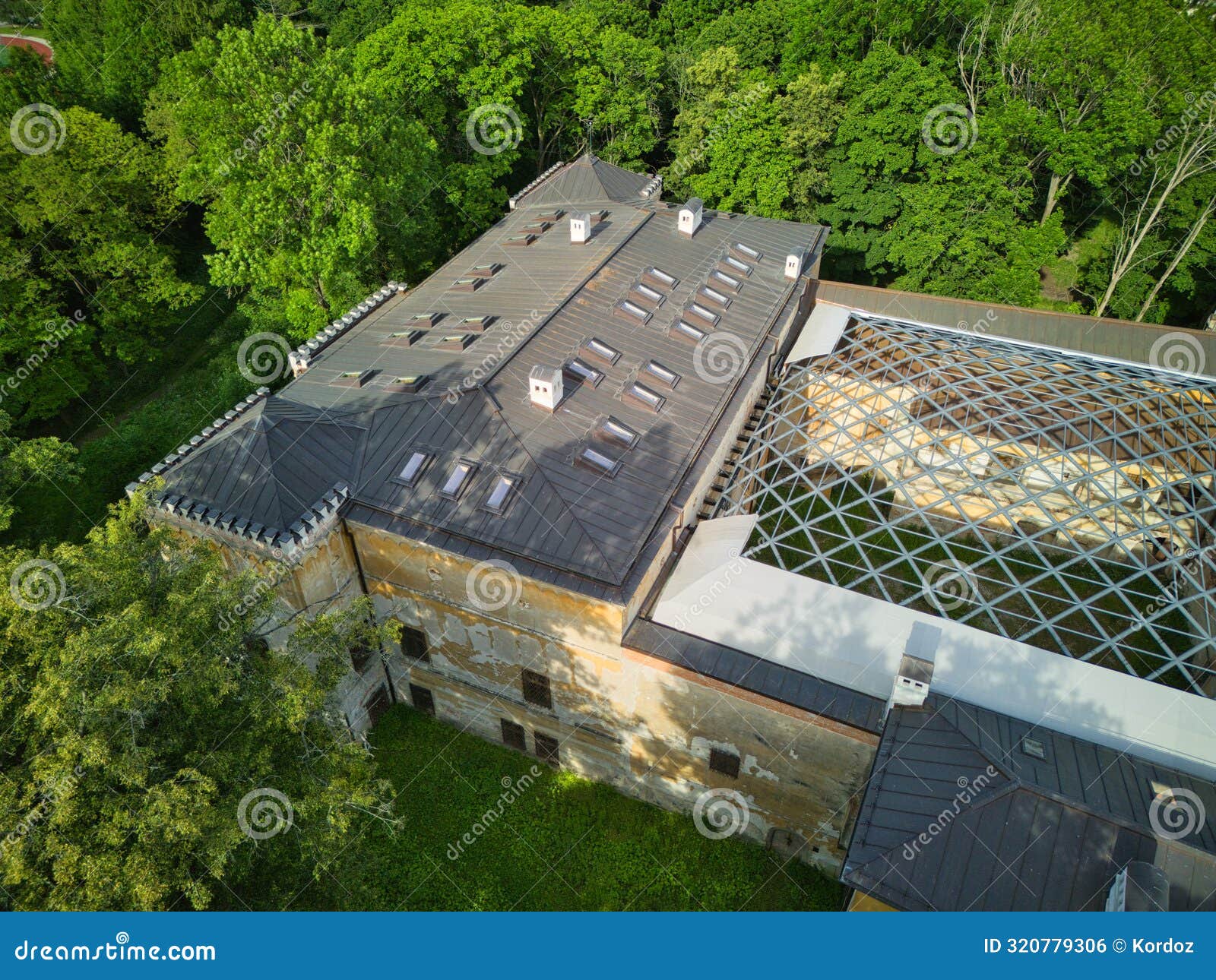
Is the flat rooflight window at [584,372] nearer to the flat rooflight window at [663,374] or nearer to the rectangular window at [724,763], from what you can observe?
the flat rooflight window at [663,374]

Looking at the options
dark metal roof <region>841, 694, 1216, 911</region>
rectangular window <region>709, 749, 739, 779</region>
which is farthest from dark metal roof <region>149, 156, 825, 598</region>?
dark metal roof <region>841, 694, 1216, 911</region>

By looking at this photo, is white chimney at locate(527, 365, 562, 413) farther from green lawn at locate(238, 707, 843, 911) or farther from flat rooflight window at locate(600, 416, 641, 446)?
green lawn at locate(238, 707, 843, 911)

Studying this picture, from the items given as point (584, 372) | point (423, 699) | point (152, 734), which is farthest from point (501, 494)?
point (152, 734)

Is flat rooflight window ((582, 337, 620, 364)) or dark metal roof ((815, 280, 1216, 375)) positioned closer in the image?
flat rooflight window ((582, 337, 620, 364))

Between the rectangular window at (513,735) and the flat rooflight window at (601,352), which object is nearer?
the flat rooflight window at (601,352)

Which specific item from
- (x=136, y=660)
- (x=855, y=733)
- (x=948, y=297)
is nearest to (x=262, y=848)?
(x=136, y=660)

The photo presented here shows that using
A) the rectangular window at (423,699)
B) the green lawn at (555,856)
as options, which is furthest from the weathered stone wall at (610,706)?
the green lawn at (555,856)
